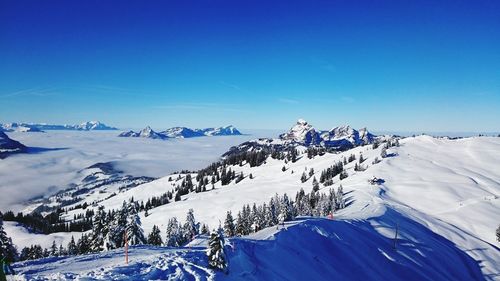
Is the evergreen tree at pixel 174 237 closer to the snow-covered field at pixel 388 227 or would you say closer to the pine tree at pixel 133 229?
the pine tree at pixel 133 229

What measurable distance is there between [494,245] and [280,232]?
75.2 metres

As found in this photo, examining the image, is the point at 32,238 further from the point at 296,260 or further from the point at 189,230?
the point at 296,260

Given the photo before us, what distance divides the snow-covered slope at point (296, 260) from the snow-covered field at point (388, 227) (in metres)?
0.17

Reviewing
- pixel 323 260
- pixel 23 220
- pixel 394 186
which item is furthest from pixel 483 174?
pixel 23 220

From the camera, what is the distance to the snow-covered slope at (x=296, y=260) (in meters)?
23.0

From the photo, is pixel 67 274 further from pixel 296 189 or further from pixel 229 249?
pixel 296 189

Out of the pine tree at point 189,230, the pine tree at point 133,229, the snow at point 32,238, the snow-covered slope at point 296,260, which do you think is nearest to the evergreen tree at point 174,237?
the pine tree at point 189,230

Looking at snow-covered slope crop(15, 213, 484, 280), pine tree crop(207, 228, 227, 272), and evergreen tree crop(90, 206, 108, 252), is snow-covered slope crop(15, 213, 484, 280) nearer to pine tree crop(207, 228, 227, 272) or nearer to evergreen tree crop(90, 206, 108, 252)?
pine tree crop(207, 228, 227, 272)

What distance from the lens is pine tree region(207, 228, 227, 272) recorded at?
968 inches

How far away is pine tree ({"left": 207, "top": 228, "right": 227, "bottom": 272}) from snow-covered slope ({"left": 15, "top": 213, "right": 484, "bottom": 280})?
0.52m

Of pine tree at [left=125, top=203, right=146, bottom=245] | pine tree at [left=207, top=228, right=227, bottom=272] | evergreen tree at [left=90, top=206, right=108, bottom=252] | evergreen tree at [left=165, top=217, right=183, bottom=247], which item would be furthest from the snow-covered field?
evergreen tree at [left=165, top=217, right=183, bottom=247]

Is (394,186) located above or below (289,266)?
below

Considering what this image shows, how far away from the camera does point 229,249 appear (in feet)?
98.2

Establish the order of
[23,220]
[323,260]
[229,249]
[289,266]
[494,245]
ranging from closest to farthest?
[229,249]
[289,266]
[323,260]
[494,245]
[23,220]
